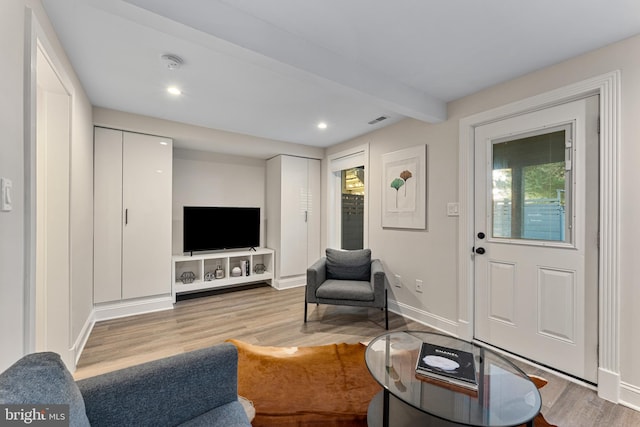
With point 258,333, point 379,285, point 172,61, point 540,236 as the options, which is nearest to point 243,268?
point 258,333

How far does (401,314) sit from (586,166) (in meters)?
2.20

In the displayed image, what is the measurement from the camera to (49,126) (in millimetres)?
1919

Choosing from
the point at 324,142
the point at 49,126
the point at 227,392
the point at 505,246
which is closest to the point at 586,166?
the point at 505,246

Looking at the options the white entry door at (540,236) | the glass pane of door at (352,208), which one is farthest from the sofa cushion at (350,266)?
the white entry door at (540,236)

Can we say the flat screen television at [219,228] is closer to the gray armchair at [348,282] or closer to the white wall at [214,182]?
the white wall at [214,182]

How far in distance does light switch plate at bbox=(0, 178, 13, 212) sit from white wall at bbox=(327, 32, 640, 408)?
3.00 meters

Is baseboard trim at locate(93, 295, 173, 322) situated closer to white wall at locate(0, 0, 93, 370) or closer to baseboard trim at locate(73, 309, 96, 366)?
baseboard trim at locate(73, 309, 96, 366)

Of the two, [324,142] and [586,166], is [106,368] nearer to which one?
[324,142]

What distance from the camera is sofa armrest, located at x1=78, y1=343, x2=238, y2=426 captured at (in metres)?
0.94

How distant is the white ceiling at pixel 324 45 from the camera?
1458mm

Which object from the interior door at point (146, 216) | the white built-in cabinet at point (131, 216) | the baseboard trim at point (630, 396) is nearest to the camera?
the baseboard trim at point (630, 396)

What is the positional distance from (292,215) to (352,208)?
96 cm

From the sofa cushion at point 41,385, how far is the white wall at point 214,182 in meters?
3.35

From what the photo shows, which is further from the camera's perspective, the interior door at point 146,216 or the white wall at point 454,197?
the interior door at point 146,216
